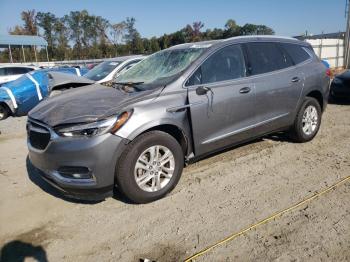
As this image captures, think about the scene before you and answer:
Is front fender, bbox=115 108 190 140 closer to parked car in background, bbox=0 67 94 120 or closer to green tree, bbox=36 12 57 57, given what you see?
parked car in background, bbox=0 67 94 120

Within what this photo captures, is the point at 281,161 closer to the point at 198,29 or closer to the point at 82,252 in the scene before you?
the point at 82,252

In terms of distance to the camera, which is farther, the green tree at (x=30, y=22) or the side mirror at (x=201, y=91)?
the green tree at (x=30, y=22)

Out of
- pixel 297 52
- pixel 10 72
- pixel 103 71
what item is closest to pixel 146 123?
pixel 297 52

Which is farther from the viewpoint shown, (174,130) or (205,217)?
(174,130)

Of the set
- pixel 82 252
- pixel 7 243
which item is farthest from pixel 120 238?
pixel 7 243

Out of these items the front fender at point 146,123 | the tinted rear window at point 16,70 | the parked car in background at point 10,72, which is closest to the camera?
the front fender at point 146,123

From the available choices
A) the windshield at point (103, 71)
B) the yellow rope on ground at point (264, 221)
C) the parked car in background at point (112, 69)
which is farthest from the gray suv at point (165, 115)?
the windshield at point (103, 71)

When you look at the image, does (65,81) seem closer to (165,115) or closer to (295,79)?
(165,115)

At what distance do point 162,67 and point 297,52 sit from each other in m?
2.38

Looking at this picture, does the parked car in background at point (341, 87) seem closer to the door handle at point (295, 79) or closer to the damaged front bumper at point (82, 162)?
the door handle at point (295, 79)

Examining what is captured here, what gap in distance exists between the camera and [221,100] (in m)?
4.29

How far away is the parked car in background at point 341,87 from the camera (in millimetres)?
9414

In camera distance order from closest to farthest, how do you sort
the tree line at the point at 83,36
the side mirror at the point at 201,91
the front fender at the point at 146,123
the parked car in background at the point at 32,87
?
the front fender at the point at 146,123 < the side mirror at the point at 201,91 < the parked car in background at the point at 32,87 < the tree line at the point at 83,36

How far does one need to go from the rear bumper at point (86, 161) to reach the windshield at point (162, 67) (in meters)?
1.12
